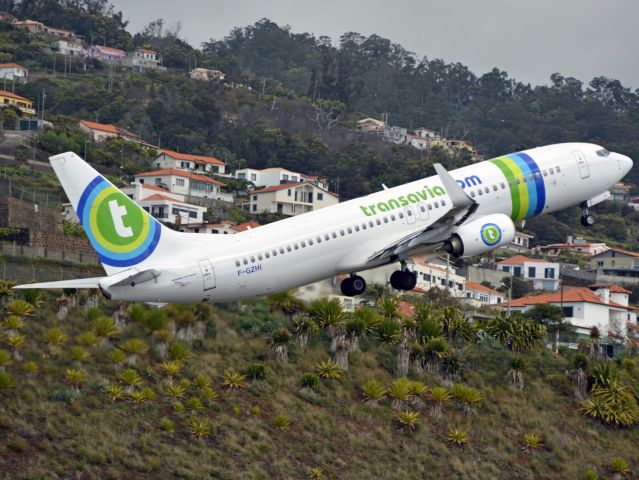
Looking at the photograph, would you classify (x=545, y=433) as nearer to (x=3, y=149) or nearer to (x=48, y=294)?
(x=48, y=294)

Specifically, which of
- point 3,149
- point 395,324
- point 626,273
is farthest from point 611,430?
point 3,149

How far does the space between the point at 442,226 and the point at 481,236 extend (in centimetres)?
197

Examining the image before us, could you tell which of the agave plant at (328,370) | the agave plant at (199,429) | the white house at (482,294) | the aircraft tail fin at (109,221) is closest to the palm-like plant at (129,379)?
the agave plant at (199,429)

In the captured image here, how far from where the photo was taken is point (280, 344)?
250ft

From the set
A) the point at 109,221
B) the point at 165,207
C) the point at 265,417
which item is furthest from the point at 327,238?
the point at 165,207

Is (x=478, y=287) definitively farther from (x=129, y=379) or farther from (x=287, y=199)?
(x=129, y=379)

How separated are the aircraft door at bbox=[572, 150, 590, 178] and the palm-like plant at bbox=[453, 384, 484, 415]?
19.3 meters

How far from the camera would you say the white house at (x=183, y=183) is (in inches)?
6398

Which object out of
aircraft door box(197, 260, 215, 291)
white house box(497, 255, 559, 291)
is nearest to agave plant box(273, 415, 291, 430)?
aircraft door box(197, 260, 215, 291)

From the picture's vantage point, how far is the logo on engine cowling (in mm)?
58125

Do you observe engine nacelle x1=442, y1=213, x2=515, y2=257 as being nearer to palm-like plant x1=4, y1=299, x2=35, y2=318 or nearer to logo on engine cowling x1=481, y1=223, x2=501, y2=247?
logo on engine cowling x1=481, y1=223, x2=501, y2=247

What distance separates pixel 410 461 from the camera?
71188 mm

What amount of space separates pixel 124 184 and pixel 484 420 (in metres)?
91.6

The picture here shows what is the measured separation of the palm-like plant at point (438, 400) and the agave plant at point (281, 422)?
10.9 meters
